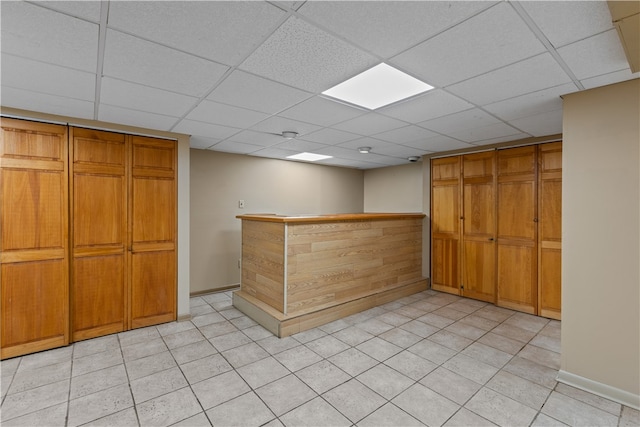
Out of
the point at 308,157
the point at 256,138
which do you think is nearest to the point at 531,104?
the point at 256,138

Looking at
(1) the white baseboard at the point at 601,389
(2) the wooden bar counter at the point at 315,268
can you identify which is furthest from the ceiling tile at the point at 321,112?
(1) the white baseboard at the point at 601,389

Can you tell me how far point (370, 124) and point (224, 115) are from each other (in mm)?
1649

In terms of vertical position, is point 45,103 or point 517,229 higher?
point 45,103

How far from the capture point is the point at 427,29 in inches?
64.2

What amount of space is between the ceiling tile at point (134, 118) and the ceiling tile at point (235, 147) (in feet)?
3.43

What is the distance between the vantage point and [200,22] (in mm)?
1569

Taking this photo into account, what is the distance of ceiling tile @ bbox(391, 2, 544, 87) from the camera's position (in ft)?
5.18

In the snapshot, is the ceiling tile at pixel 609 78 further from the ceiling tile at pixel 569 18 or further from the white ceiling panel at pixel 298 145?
the white ceiling panel at pixel 298 145

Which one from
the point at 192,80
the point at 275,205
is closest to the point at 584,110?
the point at 192,80

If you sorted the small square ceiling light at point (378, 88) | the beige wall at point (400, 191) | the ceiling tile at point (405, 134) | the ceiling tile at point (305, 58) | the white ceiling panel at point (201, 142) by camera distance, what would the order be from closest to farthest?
the ceiling tile at point (305, 58)
the small square ceiling light at point (378, 88)
the ceiling tile at point (405, 134)
the white ceiling panel at point (201, 142)
the beige wall at point (400, 191)

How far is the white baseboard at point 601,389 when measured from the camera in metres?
2.23

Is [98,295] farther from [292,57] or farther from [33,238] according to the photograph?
[292,57]

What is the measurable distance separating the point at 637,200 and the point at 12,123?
5.53 m

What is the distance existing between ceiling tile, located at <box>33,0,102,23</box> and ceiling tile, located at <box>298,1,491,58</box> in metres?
1.02
